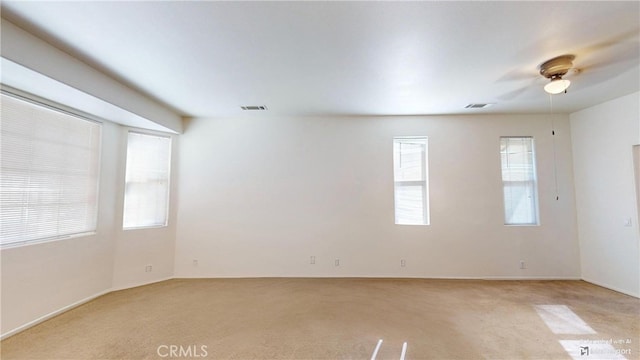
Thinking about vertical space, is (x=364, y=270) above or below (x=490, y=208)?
below

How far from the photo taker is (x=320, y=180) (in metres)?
4.32

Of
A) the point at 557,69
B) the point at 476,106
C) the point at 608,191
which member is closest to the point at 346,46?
the point at 557,69

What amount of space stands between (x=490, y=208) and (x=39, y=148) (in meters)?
6.02

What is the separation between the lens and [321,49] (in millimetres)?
2293

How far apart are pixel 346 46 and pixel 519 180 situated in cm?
386

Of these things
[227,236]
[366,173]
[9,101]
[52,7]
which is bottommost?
[227,236]

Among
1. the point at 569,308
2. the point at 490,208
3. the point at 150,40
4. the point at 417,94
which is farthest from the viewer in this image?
the point at 490,208

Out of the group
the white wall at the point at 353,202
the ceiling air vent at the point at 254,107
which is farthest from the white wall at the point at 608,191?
the ceiling air vent at the point at 254,107

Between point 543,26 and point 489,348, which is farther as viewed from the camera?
point 489,348

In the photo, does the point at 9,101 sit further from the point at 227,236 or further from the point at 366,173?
the point at 366,173

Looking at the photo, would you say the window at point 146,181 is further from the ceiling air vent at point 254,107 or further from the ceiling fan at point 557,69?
the ceiling fan at point 557,69

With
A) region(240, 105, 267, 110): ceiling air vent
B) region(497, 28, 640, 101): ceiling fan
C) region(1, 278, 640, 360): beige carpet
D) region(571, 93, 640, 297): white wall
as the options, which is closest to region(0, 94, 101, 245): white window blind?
region(1, 278, 640, 360): beige carpet

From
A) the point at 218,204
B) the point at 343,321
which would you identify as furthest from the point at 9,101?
the point at 343,321

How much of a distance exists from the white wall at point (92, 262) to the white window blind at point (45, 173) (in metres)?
0.13
